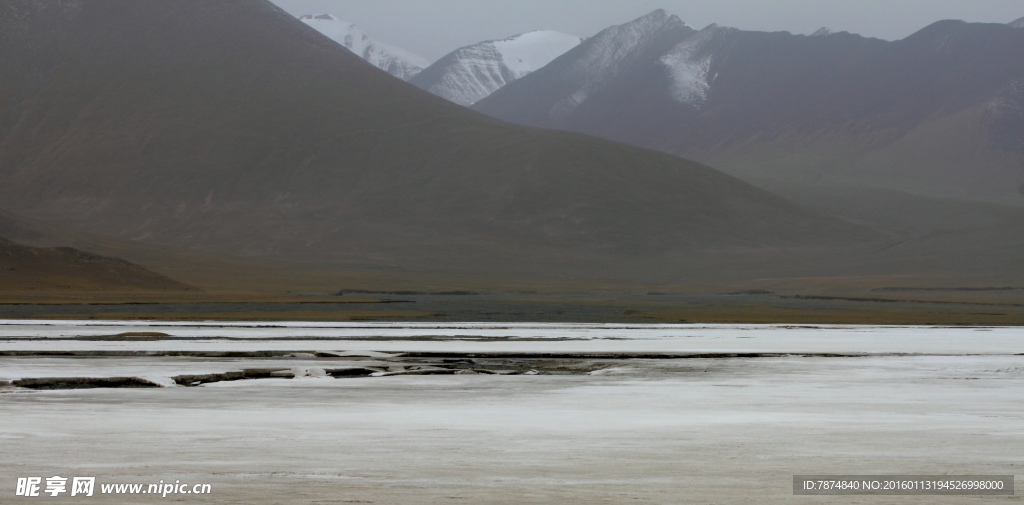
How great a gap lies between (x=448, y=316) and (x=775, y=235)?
109 m

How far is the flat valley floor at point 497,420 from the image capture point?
1292 cm

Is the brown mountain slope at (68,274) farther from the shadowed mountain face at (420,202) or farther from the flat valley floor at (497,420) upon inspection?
the flat valley floor at (497,420)

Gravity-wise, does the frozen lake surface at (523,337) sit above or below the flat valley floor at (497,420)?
above

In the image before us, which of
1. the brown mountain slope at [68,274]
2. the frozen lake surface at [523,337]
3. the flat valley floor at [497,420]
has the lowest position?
the flat valley floor at [497,420]

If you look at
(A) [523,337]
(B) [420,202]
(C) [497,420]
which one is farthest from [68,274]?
(B) [420,202]

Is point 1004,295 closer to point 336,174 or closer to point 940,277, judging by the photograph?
point 940,277

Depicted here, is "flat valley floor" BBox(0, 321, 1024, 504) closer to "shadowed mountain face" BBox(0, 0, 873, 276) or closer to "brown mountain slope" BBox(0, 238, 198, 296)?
"brown mountain slope" BBox(0, 238, 198, 296)

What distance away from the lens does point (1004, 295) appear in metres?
108

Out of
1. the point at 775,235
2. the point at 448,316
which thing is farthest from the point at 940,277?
the point at 448,316

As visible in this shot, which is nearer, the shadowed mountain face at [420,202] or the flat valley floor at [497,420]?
the flat valley floor at [497,420]

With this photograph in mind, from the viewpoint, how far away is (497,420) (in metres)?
18.8

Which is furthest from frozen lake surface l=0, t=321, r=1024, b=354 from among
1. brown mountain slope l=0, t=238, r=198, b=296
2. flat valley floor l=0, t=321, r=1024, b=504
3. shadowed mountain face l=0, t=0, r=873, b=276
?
shadowed mountain face l=0, t=0, r=873, b=276

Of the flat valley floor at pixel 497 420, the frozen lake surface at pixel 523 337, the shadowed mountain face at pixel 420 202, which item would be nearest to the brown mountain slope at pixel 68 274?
the frozen lake surface at pixel 523 337

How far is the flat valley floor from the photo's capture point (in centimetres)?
1292
